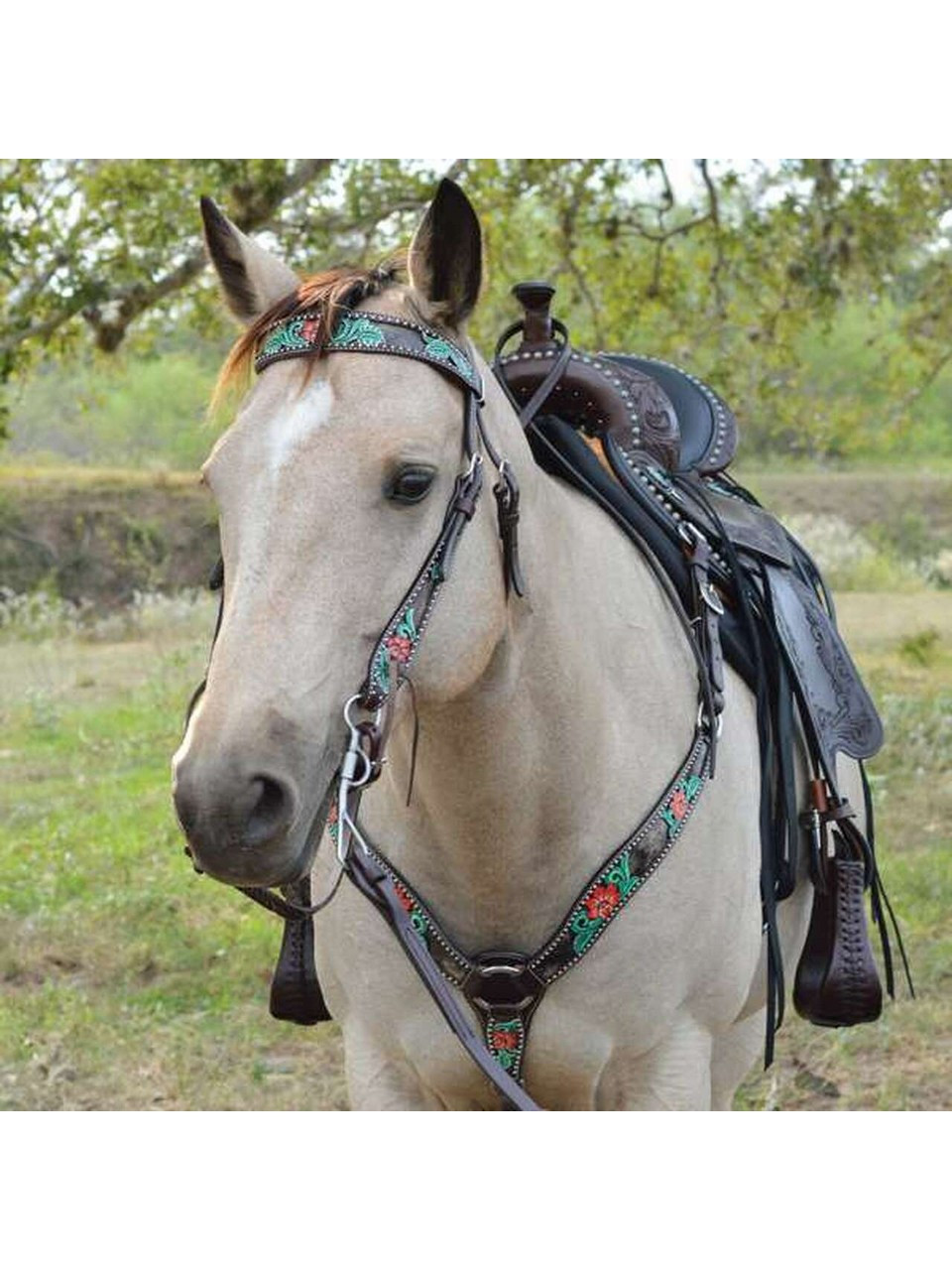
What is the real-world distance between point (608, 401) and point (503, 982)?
1.15 m

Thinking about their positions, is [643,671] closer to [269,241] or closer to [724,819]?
[724,819]

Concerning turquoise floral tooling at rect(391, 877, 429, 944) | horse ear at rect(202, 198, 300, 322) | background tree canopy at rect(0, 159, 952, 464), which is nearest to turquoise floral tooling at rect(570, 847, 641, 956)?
turquoise floral tooling at rect(391, 877, 429, 944)

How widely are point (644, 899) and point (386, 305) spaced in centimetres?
96

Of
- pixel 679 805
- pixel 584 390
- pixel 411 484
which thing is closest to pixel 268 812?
pixel 411 484

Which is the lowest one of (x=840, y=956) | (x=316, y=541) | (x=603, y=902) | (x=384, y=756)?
(x=840, y=956)

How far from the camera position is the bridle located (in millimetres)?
1752

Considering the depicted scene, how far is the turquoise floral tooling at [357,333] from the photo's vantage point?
6.00ft

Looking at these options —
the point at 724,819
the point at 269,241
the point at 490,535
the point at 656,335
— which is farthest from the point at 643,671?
the point at 656,335

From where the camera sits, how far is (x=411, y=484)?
1.77m

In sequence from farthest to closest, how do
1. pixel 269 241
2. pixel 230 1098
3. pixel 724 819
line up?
pixel 269 241
pixel 230 1098
pixel 724 819

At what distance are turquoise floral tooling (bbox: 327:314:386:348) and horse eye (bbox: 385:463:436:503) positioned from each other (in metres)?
0.18

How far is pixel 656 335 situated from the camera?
7941 millimetres

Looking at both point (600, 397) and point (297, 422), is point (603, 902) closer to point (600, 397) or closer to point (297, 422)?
point (297, 422)

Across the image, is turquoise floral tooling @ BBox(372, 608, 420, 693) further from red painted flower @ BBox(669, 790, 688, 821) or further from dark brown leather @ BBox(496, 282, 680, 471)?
dark brown leather @ BBox(496, 282, 680, 471)
